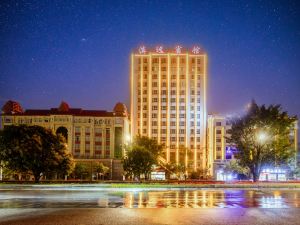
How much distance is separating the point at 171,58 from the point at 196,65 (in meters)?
8.43

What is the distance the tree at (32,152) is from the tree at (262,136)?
24908 millimetres

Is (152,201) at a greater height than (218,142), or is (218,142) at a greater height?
(218,142)

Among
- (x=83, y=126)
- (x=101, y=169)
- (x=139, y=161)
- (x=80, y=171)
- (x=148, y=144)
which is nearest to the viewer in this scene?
(x=139, y=161)

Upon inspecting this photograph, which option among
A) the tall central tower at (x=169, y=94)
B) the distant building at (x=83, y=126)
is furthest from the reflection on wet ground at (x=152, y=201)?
the tall central tower at (x=169, y=94)

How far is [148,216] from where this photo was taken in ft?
58.8

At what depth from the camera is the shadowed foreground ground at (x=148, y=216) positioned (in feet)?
53.5

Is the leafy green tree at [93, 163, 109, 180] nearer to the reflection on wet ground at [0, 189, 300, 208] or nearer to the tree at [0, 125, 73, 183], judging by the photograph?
the tree at [0, 125, 73, 183]

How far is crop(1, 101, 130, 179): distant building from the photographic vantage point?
Result: 127m

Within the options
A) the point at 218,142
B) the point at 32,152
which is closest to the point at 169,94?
the point at 218,142

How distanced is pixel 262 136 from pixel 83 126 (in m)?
79.1

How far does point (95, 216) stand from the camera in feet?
59.0

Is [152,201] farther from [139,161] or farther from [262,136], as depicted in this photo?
[139,161]

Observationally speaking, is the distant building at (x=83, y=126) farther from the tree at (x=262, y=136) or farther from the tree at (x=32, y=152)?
the tree at (x=262, y=136)

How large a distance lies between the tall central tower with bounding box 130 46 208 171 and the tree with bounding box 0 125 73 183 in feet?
265
